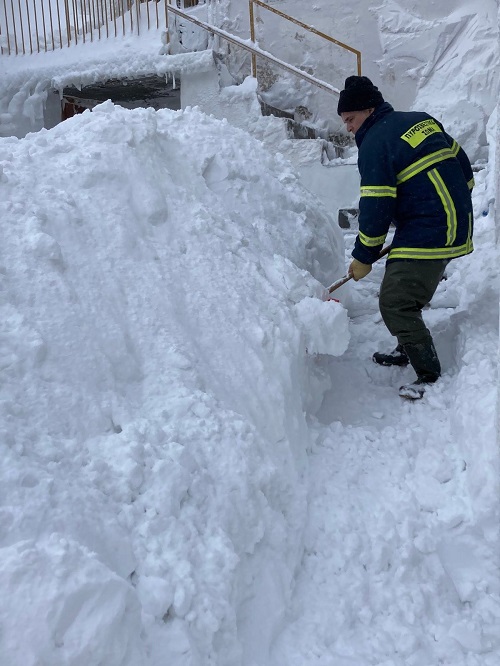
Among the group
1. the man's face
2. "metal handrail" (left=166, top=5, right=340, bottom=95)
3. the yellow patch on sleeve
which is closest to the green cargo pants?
the yellow patch on sleeve

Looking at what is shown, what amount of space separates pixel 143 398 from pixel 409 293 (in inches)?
57.6

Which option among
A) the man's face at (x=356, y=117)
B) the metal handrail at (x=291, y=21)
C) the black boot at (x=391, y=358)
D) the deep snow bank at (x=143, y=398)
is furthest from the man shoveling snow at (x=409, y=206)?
the metal handrail at (x=291, y=21)

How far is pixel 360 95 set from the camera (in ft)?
8.82

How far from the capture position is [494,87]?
5891 mm

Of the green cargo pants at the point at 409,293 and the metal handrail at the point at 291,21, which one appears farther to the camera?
the metal handrail at the point at 291,21

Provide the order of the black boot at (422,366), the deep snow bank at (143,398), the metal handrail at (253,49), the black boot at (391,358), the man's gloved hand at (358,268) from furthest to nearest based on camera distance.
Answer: the metal handrail at (253,49) < the black boot at (391,358) < the man's gloved hand at (358,268) < the black boot at (422,366) < the deep snow bank at (143,398)

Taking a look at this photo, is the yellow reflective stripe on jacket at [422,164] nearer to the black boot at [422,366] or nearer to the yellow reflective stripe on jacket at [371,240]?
the yellow reflective stripe on jacket at [371,240]

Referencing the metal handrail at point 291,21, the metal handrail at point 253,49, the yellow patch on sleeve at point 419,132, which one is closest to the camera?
the yellow patch on sleeve at point 419,132

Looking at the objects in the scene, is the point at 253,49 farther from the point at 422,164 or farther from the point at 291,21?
the point at 422,164

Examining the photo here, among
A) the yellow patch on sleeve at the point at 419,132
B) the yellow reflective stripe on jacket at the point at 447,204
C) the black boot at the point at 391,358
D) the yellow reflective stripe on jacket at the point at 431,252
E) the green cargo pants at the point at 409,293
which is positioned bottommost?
the black boot at the point at 391,358

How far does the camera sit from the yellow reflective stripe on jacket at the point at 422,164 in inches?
102

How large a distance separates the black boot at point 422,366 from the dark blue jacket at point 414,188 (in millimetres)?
426

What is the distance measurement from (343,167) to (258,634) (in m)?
5.13

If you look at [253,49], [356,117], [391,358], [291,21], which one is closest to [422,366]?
[391,358]
